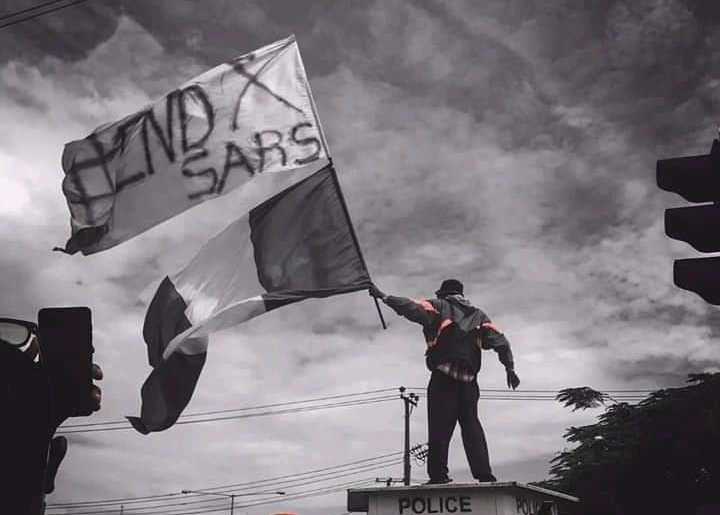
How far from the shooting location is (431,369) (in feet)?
35.4

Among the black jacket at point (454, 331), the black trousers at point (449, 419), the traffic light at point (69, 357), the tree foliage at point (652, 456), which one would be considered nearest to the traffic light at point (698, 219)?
the traffic light at point (69, 357)

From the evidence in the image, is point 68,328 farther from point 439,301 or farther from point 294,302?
point 439,301

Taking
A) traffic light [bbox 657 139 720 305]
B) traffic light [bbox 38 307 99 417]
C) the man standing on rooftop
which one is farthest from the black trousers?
traffic light [bbox 38 307 99 417]

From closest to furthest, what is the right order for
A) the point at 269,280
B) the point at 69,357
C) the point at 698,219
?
the point at 69,357 → the point at 698,219 → the point at 269,280

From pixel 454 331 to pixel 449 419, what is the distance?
1157 mm

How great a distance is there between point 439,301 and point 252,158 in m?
3.17

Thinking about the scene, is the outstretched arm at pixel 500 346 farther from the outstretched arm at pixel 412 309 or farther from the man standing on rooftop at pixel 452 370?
the outstretched arm at pixel 412 309

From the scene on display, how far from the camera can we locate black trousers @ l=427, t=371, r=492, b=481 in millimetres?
10414

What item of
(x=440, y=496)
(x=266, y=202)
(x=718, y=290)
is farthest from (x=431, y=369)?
(x=718, y=290)

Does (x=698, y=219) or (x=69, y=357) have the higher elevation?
(x=698, y=219)

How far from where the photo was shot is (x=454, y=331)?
35.3 ft

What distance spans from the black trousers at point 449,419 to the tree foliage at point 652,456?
14911 mm

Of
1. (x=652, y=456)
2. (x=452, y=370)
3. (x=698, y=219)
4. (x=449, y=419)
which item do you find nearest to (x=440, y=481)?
(x=449, y=419)

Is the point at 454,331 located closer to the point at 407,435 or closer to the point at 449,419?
the point at 449,419
